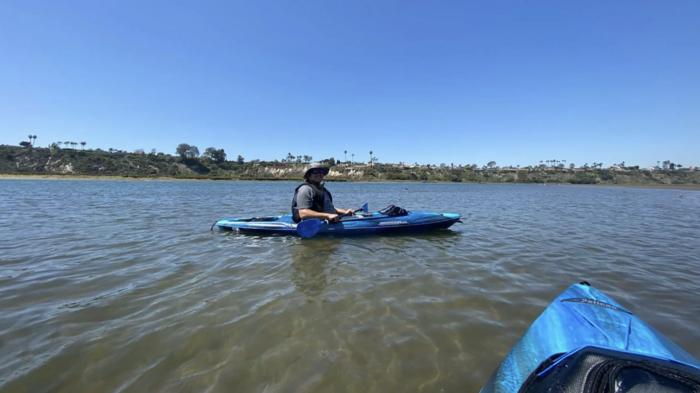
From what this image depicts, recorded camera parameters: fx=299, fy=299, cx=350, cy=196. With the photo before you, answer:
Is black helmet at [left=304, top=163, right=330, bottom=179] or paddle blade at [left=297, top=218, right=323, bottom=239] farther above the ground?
black helmet at [left=304, top=163, right=330, bottom=179]

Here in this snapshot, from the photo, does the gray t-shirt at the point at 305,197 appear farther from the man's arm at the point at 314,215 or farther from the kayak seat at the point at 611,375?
the kayak seat at the point at 611,375

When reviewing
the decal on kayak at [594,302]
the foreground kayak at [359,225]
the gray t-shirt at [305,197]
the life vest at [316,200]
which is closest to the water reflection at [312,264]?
the foreground kayak at [359,225]

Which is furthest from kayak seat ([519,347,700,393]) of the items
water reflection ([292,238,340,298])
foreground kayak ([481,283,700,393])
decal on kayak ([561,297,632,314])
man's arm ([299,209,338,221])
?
man's arm ([299,209,338,221])

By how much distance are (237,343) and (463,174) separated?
142m

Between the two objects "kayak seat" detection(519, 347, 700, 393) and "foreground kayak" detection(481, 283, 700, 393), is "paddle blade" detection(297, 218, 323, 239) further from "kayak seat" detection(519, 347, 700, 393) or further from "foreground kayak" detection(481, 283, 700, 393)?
"kayak seat" detection(519, 347, 700, 393)

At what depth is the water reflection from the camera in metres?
5.25

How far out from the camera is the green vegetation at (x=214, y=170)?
95812mm

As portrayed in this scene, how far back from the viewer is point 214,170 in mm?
119188

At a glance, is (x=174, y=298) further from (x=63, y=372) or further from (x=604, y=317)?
(x=604, y=317)

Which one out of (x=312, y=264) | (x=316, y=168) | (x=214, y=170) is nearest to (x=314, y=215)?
(x=316, y=168)

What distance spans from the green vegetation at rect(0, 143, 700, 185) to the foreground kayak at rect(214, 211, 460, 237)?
99453mm

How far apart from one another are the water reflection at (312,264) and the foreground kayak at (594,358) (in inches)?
127

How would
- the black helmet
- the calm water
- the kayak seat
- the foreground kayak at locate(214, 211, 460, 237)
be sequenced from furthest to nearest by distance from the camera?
the foreground kayak at locate(214, 211, 460, 237) < the black helmet < the calm water < the kayak seat

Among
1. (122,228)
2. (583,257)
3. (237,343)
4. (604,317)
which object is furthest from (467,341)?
(122,228)
